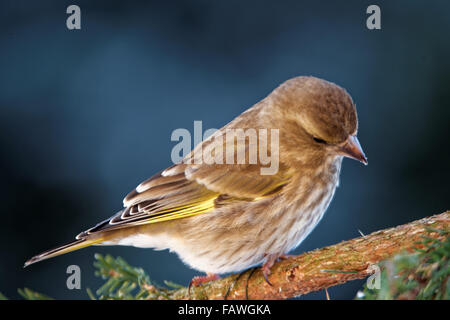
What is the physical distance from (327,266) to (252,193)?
632mm

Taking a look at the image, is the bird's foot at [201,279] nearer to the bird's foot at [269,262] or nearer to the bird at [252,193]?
the bird at [252,193]

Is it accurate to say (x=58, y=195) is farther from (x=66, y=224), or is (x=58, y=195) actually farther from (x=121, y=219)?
(x=121, y=219)

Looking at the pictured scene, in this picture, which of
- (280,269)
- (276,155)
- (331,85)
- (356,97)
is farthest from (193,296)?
(356,97)

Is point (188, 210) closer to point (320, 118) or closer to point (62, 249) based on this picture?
point (62, 249)

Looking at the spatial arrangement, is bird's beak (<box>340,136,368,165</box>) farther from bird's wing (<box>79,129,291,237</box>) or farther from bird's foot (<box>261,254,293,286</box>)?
bird's foot (<box>261,254,293,286</box>)

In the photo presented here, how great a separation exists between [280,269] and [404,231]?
531 millimetres

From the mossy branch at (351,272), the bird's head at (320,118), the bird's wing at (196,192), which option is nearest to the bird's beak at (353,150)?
the bird's head at (320,118)

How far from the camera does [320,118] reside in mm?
2301

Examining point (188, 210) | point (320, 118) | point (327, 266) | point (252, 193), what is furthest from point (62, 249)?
point (320, 118)

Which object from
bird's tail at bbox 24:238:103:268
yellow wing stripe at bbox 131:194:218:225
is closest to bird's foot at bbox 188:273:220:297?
yellow wing stripe at bbox 131:194:218:225

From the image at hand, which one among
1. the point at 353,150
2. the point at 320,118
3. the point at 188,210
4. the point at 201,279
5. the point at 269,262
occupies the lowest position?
the point at 201,279

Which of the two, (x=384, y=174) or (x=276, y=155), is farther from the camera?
(x=384, y=174)

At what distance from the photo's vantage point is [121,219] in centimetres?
239

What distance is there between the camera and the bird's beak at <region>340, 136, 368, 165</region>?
225 centimetres
